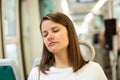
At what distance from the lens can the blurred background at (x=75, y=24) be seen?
5156mm

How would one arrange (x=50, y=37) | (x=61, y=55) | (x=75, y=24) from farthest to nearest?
(x=75, y=24), (x=61, y=55), (x=50, y=37)

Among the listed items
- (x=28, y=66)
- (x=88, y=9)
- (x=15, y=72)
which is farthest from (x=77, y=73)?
(x=88, y=9)

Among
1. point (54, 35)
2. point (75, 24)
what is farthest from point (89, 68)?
point (75, 24)

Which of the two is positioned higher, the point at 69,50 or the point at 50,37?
the point at 50,37

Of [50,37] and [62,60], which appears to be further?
[62,60]

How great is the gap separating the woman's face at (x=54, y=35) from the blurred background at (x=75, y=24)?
2.72 m

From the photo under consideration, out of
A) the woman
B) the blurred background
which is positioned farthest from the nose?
the blurred background

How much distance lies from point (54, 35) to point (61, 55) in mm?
176

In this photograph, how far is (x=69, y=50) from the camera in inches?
70.8

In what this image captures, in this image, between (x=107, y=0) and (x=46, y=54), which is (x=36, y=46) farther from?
(x=46, y=54)

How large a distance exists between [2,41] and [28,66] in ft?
6.66

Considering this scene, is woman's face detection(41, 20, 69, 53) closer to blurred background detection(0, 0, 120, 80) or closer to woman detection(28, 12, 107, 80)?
woman detection(28, 12, 107, 80)

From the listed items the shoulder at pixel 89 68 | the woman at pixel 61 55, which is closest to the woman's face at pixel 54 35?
the woman at pixel 61 55

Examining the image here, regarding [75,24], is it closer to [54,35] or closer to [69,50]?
[69,50]
